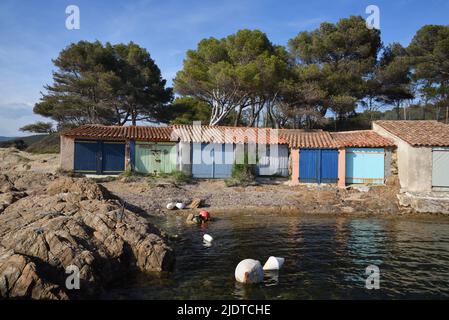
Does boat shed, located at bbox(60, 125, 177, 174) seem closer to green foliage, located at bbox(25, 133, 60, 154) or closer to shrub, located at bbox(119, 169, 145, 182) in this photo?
shrub, located at bbox(119, 169, 145, 182)

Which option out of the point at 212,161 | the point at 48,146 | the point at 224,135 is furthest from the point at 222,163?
the point at 48,146

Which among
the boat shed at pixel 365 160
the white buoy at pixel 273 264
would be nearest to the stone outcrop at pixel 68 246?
the white buoy at pixel 273 264

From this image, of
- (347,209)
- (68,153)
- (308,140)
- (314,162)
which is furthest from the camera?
(308,140)

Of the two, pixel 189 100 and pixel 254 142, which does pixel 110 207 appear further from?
pixel 189 100

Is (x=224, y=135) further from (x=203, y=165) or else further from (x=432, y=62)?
(x=432, y=62)

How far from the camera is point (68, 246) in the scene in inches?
334

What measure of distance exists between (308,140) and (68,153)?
1667cm

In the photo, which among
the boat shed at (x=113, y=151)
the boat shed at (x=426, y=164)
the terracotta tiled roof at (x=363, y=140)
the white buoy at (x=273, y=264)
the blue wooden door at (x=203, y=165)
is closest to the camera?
the white buoy at (x=273, y=264)

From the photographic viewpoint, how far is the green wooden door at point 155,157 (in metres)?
25.6

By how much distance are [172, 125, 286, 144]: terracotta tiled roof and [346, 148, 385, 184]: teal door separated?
4646 mm

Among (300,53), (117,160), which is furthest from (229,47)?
(117,160)

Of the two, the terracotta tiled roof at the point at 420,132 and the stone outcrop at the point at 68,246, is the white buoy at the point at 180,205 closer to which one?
the stone outcrop at the point at 68,246

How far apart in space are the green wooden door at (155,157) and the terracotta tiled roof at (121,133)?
0.56 m
